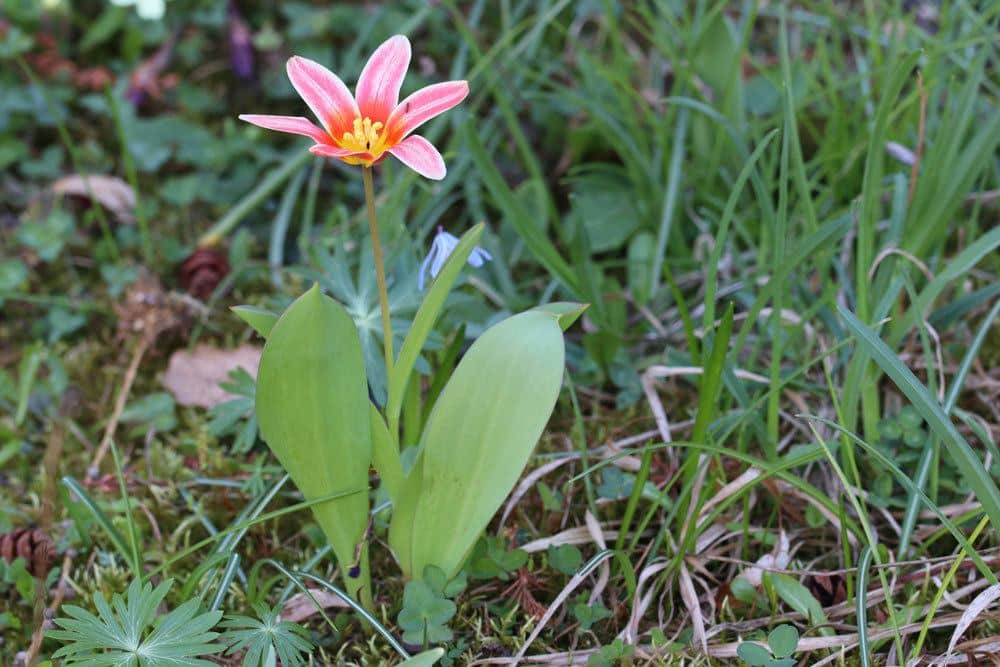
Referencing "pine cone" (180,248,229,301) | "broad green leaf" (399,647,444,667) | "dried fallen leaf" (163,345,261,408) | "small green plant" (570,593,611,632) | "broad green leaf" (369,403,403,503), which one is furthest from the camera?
"pine cone" (180,248,229,301)

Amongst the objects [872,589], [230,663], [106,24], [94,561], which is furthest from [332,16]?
[872,589]

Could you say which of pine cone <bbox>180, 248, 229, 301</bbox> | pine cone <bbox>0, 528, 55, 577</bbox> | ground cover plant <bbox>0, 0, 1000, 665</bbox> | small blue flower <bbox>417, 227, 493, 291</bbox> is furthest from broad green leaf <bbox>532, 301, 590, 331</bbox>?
pine cone <bbox>180, 248, 229, 301</bbox>

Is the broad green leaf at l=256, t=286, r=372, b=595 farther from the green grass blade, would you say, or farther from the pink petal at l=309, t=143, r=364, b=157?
the green grass blade

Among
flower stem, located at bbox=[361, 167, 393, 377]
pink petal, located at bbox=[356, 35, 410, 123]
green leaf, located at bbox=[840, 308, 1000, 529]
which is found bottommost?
green leaf, located at bbox=[840, 308, 1000, 529]

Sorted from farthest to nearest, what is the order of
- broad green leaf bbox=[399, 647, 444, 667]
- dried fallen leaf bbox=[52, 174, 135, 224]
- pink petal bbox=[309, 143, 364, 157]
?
dried fallen leaf bbox=[52, 174, 135, 224]
broad green leaf bbox=[399, 647, 444, 667]
pink petal bbox=[309, 143, 364, 157]

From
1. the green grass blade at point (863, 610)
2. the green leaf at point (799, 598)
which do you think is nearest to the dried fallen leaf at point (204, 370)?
the green leaf at point (799, 598)

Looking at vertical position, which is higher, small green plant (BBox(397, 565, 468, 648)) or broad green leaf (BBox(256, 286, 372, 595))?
broad green leaf (BBox(256, 286, 372, 595))

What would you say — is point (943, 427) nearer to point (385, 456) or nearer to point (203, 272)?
point (385, 456)

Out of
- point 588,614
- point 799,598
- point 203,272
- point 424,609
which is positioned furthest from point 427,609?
point 203,272
